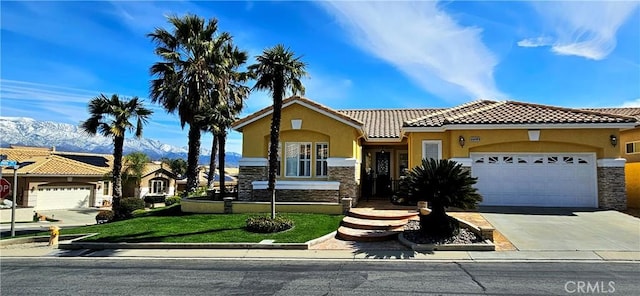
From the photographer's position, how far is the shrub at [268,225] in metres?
12.5

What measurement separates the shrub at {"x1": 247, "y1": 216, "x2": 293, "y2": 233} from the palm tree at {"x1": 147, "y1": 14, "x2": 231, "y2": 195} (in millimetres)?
9024

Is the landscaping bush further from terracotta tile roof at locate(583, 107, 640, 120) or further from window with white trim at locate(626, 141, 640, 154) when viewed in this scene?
window with white trim at locate(626, 141, 640, 154)

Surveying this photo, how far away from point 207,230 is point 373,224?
19.2ft

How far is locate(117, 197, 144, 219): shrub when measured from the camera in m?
20.0

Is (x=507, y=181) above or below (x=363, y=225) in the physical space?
above

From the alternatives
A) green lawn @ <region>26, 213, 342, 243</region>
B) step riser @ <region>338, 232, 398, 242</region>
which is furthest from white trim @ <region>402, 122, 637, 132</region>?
step riser @ <region>338, 232, 398, 242</region>

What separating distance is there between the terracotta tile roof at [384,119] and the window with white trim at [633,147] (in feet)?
34.4

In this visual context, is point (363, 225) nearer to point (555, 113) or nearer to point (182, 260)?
point (182, 260)

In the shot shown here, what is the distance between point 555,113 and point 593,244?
8323 millimetres

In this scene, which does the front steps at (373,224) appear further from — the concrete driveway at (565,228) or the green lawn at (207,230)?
the concrete driveway at (565,228)

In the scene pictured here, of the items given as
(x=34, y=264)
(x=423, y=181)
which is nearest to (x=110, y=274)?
(x=34, y=264)

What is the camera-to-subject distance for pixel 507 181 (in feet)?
53.3

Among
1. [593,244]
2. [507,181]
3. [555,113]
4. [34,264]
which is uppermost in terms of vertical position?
[555,113]

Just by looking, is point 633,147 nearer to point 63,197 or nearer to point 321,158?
point 321,158
